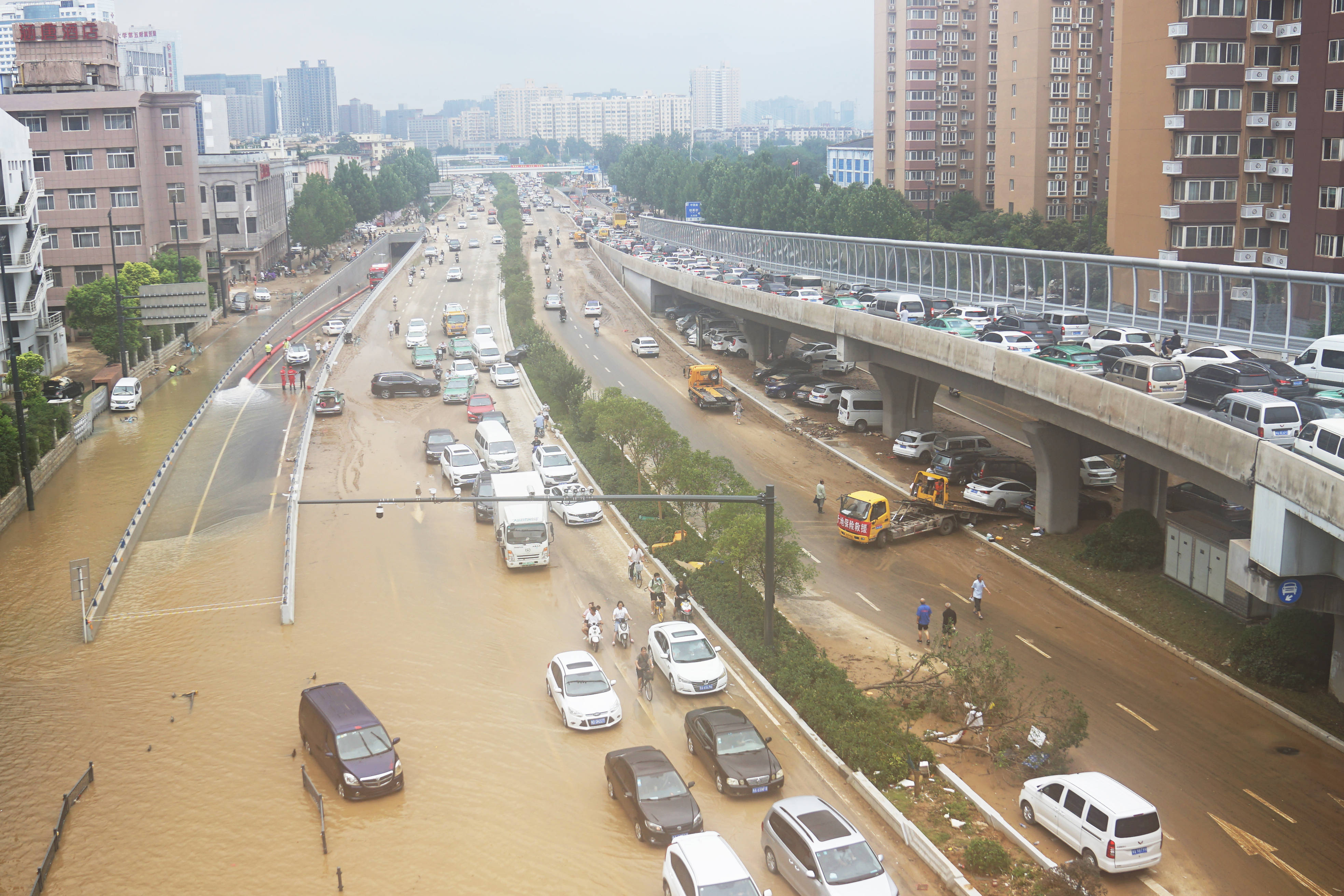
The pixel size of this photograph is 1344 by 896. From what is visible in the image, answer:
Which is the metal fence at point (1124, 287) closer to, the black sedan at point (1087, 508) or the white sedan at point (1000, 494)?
the black sedan at point (1087, 508)

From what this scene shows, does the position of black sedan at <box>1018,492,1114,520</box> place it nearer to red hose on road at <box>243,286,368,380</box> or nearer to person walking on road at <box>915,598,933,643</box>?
person walking on road at <box>915,598,933,643</box>

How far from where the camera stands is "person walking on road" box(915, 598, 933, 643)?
32.3m

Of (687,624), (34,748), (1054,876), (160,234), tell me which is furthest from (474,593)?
(160,234)

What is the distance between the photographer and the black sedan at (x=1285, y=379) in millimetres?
30766

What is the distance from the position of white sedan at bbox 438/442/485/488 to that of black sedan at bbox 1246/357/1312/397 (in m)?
26.5

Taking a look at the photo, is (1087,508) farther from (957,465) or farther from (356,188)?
(356,188)

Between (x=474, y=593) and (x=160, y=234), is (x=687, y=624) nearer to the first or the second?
(x=474, y=593)

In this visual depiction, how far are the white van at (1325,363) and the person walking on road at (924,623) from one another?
12282mm

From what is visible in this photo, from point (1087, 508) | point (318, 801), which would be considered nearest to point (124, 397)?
point (318, 801)

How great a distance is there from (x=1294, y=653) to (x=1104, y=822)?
1068cm

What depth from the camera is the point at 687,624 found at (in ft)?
97.0

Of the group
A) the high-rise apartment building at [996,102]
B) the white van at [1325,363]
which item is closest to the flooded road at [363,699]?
the white van at [1325,363]

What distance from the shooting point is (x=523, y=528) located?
36969 mm

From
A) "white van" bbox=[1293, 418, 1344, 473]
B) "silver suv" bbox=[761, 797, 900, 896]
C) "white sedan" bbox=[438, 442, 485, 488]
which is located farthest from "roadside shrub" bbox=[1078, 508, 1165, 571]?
"white sedan" bbox=[438, 442, 485, 488]
